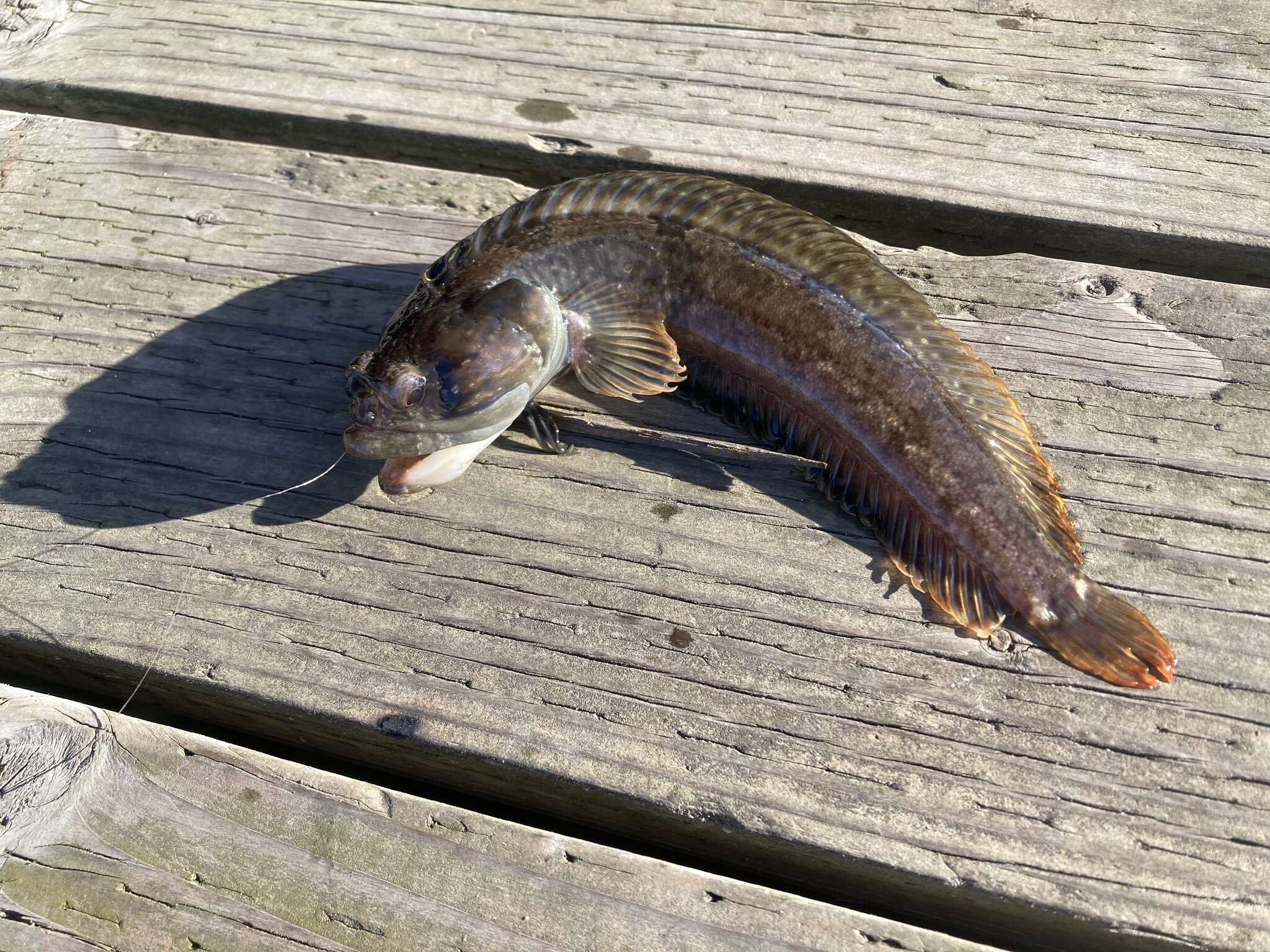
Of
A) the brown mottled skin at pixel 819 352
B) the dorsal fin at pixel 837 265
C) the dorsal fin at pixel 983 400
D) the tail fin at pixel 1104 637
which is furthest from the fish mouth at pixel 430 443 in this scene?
the tail fin at pixel 1104 637

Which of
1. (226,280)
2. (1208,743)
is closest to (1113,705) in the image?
(1208,743)

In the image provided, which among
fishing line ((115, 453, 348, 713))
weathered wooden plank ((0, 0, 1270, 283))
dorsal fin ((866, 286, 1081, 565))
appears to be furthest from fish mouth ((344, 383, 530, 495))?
weathered wooden plank ((0, 0, 1270, 283))

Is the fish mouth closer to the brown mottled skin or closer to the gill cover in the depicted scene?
the gill cover

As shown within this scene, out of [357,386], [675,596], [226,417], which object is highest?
[357,386]

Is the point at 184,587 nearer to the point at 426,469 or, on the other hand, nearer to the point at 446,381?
the point at 426,469

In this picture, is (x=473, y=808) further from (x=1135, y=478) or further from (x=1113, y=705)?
(x=1135, y=478)

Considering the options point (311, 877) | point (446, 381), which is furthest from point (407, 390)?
point (311, 877)
